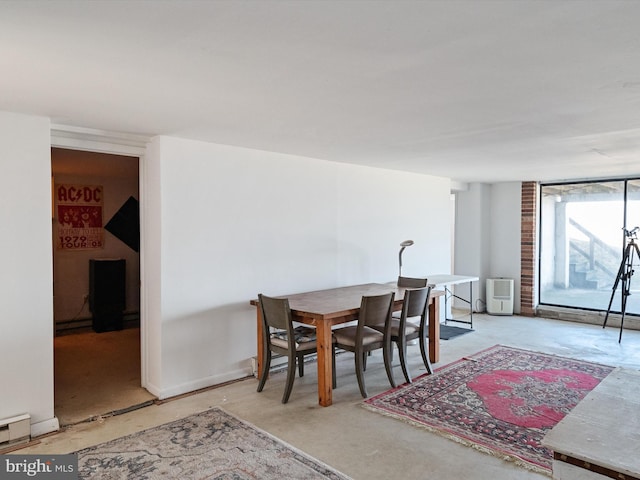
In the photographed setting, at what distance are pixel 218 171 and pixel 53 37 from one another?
7.63ft

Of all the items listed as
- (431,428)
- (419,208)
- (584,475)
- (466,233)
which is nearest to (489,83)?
(584,475)

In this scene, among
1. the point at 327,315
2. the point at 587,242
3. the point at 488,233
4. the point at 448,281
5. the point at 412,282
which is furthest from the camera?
the point at 488,233

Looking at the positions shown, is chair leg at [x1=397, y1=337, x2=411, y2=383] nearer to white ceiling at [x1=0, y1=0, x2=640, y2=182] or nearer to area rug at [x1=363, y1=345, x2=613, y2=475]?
area rug at [x1=363, y1=345, x2=613, y2=475]

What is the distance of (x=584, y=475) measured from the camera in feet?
4.88

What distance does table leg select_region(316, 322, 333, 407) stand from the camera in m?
3.58

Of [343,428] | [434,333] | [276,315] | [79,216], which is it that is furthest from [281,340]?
[79,216]

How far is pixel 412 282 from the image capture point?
512 centimetres

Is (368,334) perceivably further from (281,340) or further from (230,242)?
(230,242)

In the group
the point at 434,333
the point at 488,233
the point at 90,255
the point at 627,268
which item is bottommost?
the point at 434,333

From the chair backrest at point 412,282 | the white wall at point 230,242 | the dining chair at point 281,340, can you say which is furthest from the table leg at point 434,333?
the dining chair at point 281,340

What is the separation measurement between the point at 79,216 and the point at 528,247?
687cm

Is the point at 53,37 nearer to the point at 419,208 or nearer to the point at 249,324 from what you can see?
the point at 249,324

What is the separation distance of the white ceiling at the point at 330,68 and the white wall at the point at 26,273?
24 centimetres

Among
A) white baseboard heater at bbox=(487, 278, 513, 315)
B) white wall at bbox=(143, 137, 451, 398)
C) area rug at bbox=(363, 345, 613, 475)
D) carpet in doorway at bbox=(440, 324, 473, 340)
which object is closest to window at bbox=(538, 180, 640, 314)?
white baseboard heater at bbox=(487, 278, 513, 315)
